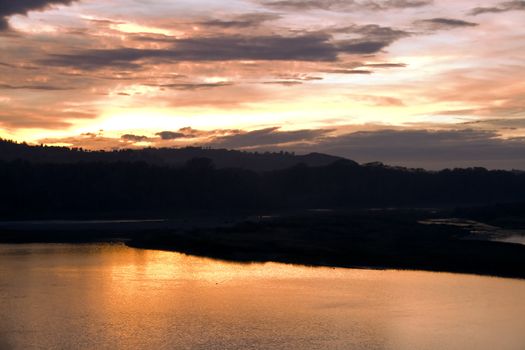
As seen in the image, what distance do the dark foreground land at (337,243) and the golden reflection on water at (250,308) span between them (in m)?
4.13

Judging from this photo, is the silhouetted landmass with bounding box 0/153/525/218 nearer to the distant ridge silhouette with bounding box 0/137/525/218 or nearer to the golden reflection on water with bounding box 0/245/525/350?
the distant ridge silhouette with bounding box 0/137/525/218

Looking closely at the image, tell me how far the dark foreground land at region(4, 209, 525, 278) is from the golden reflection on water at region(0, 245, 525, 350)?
13.5ft

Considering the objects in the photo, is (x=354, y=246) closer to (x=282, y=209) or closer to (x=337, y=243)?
(x=337, y=243)

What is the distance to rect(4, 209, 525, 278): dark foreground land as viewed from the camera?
56812 millimetres

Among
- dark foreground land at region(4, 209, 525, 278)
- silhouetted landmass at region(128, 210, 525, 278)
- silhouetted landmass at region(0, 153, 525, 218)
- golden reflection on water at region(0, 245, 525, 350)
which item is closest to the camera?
golden reflection on water at region(0, 245, 525, 350)

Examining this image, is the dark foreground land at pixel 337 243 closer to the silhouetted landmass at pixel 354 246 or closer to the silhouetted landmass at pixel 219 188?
the silhouetted landmass at pixel 354 246

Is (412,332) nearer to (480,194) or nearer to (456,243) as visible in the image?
(456,243)

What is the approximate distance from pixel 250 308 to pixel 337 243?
29.2 meters

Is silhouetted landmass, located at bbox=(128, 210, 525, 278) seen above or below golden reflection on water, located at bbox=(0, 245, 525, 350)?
above

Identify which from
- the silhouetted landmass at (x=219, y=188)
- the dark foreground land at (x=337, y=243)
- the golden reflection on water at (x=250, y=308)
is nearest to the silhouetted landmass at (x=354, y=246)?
the dark foreground land at (x=337, y=243)

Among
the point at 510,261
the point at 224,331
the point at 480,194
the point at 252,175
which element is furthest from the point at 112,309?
the point at 480,194

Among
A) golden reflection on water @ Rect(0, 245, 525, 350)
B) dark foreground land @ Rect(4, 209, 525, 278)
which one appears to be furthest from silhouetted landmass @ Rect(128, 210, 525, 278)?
golden reflection on water @ Rect(0, 245, 525, 350)

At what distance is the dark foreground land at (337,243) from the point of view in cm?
5681

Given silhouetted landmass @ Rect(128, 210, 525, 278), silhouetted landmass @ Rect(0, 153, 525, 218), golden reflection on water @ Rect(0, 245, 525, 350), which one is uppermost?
silhouetted landmass @ Rect(0, 153, 525, 218)
